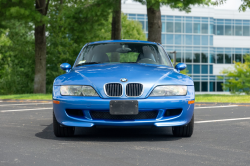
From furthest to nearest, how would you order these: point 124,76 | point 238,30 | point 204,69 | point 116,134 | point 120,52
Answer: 1. point 238,30
2. point 204,69
3. point 120,52
4. point 116,134
5. point 124,76

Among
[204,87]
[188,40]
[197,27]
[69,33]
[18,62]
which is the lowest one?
[204,87]

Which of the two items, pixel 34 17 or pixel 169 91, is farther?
pixel 34 17

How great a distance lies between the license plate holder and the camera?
5.29 m

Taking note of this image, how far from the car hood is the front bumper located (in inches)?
5.6

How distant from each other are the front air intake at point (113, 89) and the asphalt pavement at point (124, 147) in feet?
2.26

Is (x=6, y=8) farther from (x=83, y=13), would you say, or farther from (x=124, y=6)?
(x=124, y=6)

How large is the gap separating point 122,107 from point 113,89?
299 mm

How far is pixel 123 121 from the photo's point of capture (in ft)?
17.9

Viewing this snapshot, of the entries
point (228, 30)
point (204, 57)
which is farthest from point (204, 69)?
point (228, 30)

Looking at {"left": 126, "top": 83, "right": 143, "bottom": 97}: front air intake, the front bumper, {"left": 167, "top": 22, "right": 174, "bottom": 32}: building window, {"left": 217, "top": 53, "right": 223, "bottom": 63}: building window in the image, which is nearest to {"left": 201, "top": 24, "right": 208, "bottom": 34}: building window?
{"left": 217, "top": 53, "right": 223, "bottom": 63}: building window

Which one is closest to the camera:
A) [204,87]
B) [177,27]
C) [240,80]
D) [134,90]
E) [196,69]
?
[134,90]

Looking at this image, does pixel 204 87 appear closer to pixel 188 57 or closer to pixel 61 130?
pixel 188 57

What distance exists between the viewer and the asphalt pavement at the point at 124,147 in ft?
13.9

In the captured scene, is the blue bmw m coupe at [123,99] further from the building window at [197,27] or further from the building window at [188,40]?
the building window at [197,27]
